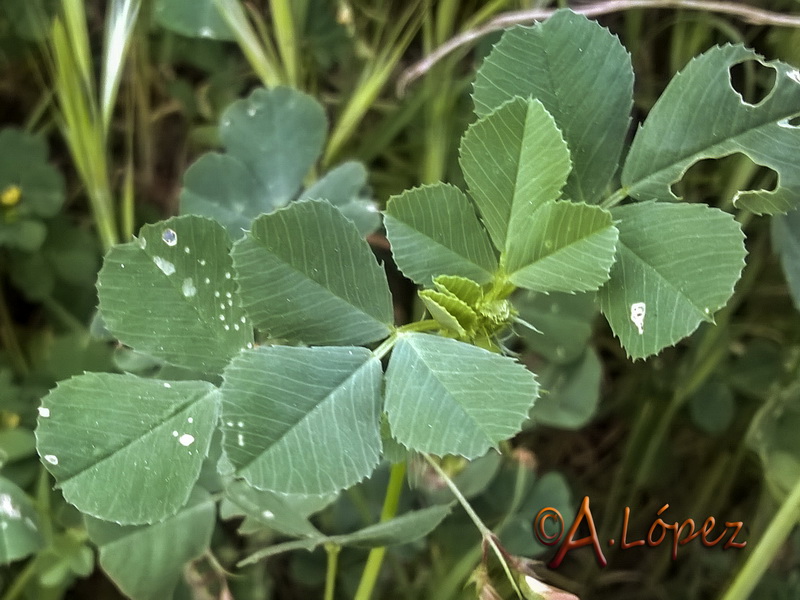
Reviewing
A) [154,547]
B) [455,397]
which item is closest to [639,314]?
[455,397]

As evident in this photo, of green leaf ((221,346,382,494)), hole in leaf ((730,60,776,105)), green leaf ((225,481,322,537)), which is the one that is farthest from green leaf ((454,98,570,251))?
hole in leaf ((730,60,776,105))

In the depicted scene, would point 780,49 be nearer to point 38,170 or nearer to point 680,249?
point 680,249

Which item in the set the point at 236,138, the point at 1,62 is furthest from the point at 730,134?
the point at 1,62

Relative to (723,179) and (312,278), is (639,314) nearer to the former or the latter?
(312,278)

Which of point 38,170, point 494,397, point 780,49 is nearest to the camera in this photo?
point 494,397

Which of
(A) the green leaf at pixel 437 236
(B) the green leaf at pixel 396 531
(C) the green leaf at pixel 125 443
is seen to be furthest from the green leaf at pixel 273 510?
(A) the green leaf at pixel 437 236

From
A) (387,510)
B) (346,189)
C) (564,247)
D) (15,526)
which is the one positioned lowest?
(15,526)

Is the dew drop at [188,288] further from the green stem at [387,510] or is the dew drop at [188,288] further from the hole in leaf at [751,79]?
the hole in leaf at [751,79]
